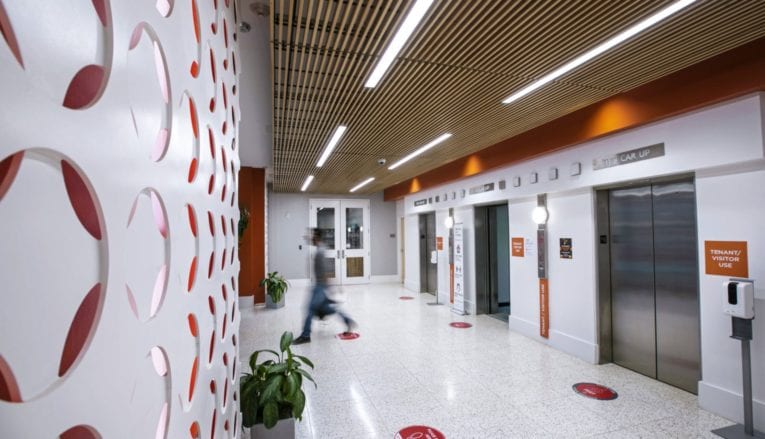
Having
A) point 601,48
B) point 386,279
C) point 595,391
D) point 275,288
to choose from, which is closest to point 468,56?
point 601,48

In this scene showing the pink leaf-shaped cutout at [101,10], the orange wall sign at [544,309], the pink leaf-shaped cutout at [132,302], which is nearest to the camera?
the pink leaf-shaped cutout at [101,10]

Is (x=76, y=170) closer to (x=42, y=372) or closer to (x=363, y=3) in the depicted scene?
(x=42, y=372)

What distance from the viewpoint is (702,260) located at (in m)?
3.75

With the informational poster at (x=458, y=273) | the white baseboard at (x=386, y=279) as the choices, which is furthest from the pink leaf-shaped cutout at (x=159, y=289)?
the white baseboard at (x=386, y=279)

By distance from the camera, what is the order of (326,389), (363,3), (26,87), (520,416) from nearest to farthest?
(26,87) < (363,3) < (520,416) < (326,389)

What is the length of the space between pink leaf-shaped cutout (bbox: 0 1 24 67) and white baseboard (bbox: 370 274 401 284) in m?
12.9

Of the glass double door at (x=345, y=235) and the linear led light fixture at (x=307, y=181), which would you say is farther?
Answer: the glass double door at (x=345, y=235)

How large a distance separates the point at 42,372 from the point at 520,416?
4.02 metres

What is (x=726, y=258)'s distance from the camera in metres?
3.54

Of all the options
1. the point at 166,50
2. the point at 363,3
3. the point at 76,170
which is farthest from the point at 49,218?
the point at 363,3

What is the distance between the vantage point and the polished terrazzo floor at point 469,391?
3.38m

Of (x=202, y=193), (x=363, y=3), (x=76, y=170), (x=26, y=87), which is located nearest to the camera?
(x=26, y=87)

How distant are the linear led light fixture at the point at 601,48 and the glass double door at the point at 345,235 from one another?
9.41m

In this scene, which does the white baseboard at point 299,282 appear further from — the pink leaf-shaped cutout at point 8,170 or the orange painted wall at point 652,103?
the pink leaf-shaped cutout at point 8,170
